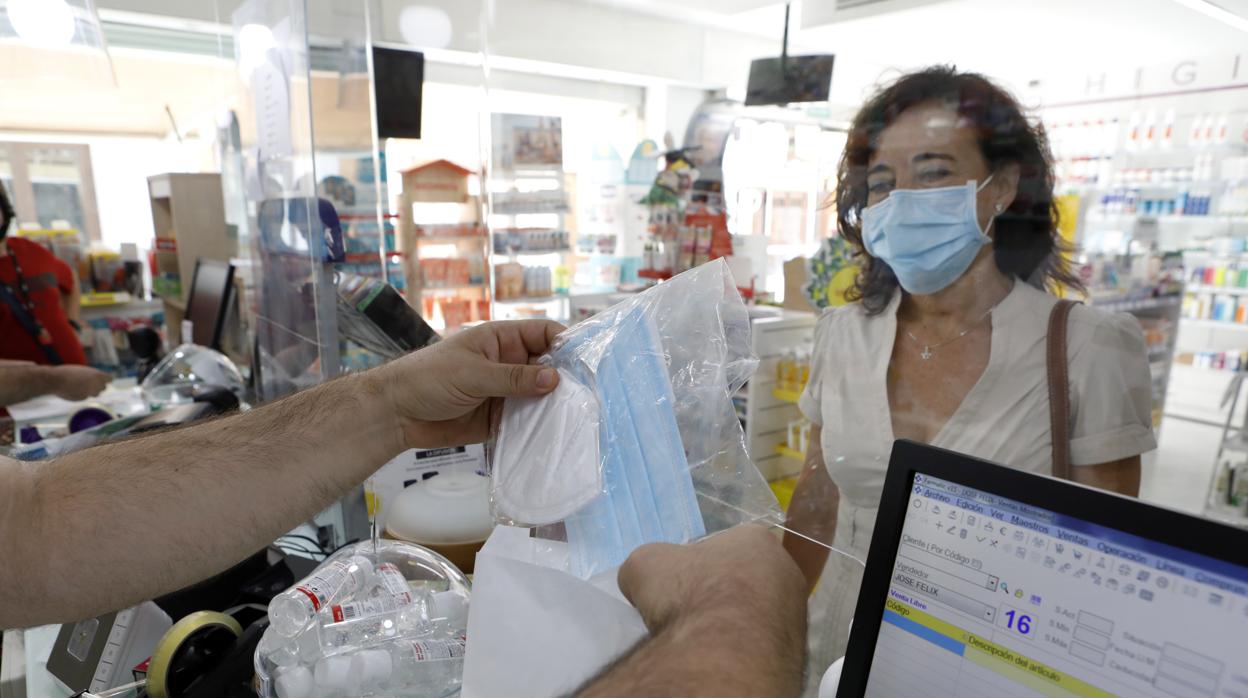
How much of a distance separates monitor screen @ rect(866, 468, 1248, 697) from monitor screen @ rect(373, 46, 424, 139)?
6.85 ft

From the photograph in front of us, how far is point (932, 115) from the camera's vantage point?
61.7 inches

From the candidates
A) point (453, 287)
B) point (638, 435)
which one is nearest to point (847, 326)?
point (638, 435)

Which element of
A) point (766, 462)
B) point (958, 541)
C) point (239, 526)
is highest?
point (958, 541)

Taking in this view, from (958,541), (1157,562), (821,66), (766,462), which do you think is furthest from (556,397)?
(766,462)

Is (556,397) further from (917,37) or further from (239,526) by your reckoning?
(917,37)

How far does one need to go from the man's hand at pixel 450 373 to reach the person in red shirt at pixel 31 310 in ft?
10.6

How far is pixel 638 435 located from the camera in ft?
2.68

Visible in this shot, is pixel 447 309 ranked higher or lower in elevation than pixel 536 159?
lower

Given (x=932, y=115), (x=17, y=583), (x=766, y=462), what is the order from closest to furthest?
1. (x=17, y=583)
2. (x=932, y=115)
3. (x=766, y=462)

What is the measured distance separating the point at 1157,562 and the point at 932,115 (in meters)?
1.32

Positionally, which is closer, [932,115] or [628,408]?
[628,408]

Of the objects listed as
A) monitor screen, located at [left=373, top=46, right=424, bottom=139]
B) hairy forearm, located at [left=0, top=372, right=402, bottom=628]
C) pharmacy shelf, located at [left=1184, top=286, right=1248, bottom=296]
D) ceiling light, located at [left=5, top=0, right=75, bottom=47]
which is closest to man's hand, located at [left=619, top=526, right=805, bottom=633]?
hairy forearm, located at [left=0, top=372, right=402, bottom=628]

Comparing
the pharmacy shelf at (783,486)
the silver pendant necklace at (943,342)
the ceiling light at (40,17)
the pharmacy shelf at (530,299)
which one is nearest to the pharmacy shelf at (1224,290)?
the pharmacy shelf at (783,486)

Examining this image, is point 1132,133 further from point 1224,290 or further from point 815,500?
point 815,500
